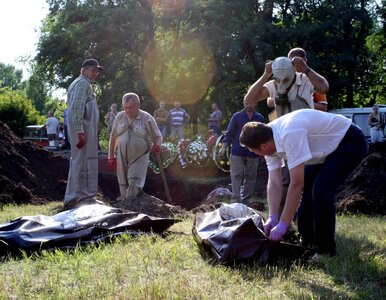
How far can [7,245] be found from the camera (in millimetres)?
5219

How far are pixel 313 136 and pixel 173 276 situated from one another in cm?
163

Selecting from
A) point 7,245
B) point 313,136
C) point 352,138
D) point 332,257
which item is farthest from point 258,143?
point 7,245

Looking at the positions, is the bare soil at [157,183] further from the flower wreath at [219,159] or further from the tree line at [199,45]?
the tree line at [199,45]

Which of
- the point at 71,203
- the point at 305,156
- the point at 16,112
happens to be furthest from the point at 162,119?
the point at 16,112

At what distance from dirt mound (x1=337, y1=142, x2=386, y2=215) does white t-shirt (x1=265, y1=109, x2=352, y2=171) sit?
14.5ft

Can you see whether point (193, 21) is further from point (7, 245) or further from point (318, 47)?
point (7, 245)

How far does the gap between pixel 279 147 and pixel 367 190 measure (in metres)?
5.90

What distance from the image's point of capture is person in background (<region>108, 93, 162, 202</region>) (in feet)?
27.9

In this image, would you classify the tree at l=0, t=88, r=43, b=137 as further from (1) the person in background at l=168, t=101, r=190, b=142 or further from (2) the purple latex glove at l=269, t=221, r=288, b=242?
(2) the purple latex glove at l=269, t=221, r=288, b=242

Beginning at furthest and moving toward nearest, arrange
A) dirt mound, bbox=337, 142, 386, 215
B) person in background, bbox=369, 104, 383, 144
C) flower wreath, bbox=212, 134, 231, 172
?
1. person in background, bbox=369, 104, 383, 144
2. flower wreath, bbox=212, 134, 231, 172
3. dirt mound, bbox=337, 142, 386, 215

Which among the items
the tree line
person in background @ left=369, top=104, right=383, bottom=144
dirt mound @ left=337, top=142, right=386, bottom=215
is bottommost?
dirt mound @ left=337, top=142, right=386, bottom=215

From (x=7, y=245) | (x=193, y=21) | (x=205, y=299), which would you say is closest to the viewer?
(x=205, y=299)

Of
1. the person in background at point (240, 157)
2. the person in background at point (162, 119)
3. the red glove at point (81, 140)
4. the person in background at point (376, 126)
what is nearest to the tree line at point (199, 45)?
the person in background at point (376, 126)

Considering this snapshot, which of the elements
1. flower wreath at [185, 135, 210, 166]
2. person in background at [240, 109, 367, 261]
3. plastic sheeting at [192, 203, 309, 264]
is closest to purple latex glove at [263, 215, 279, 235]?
person in background at [240, 109, 367, 261]
